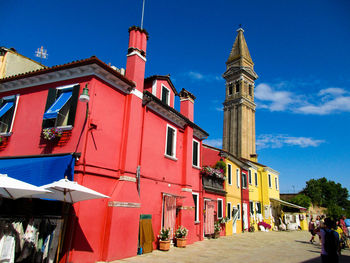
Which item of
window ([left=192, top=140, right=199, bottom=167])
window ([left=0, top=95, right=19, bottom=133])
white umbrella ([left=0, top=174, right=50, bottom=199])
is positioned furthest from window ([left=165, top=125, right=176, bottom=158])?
white umbrella ([left=0, top=174, right=50, bottom=199])

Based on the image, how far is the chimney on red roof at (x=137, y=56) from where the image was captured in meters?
10.7

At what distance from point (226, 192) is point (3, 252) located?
625 inches

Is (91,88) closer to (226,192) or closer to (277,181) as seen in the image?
(226,192)

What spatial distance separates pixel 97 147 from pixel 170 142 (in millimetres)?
5176

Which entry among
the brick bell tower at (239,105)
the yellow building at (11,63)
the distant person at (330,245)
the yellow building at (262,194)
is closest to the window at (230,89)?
the brick bell tower at (239,105)

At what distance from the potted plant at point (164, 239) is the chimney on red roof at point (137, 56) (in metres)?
6.46

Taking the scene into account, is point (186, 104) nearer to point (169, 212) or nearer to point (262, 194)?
point (169, 212)

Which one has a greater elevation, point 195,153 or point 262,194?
point 195,153

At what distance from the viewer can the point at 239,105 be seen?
5578 centimetres

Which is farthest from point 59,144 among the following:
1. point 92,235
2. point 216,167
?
point 216,167

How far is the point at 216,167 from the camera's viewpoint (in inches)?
756

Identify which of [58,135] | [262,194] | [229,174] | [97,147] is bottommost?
[262,194]

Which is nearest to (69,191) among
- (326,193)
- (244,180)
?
(244,180)

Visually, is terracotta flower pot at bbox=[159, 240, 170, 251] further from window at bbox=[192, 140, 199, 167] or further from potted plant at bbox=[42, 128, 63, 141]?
potted plant at bbox=[42, 128, 63, 141]
